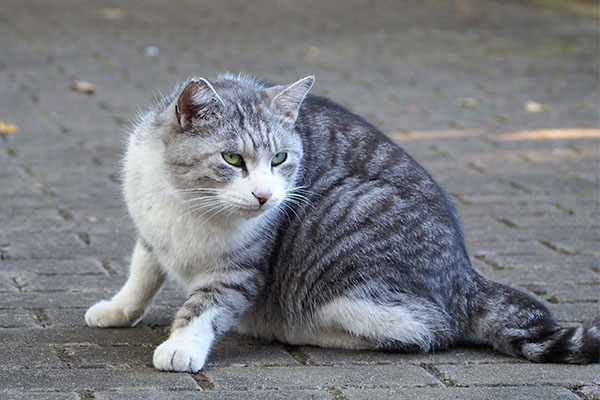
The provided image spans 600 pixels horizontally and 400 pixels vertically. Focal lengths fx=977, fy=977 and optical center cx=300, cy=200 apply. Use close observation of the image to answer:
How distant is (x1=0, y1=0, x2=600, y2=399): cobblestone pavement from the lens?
11.3 feet

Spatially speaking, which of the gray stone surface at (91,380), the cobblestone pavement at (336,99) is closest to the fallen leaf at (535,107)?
the cobblestone pavement at (336,99)

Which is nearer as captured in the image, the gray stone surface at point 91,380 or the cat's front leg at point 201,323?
the gray stone surface at point 91,380

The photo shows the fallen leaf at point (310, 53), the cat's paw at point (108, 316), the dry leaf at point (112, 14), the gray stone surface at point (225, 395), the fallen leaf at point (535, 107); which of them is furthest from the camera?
the dry leaf at point (112, 14)

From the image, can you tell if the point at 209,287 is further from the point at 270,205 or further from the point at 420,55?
the point at 420,55

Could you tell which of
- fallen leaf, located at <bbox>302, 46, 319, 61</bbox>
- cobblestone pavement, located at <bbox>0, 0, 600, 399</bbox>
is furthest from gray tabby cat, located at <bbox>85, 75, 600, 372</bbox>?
fallen leaf, located at <bbox>302, 46, 319, 61</bbox>

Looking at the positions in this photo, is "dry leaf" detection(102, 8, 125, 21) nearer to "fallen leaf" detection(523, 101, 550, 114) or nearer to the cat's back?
"fallen leaf" detection(523, 101, 550, 114)

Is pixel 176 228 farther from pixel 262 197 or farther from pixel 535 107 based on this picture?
pixel 535 107

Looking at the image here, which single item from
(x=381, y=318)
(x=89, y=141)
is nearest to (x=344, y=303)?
(x=381, y=318)

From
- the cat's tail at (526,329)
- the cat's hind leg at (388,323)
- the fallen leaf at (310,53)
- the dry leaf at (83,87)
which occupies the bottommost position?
the dry leaf at (83,87)

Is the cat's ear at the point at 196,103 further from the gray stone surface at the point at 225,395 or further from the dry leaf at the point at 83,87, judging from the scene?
the dry leaf at the point at 83,87

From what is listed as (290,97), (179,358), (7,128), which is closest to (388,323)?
(179,358)

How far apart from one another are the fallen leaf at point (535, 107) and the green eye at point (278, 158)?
5094 millimetres

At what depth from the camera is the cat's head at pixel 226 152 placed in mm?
3520

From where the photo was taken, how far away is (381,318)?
374cm
